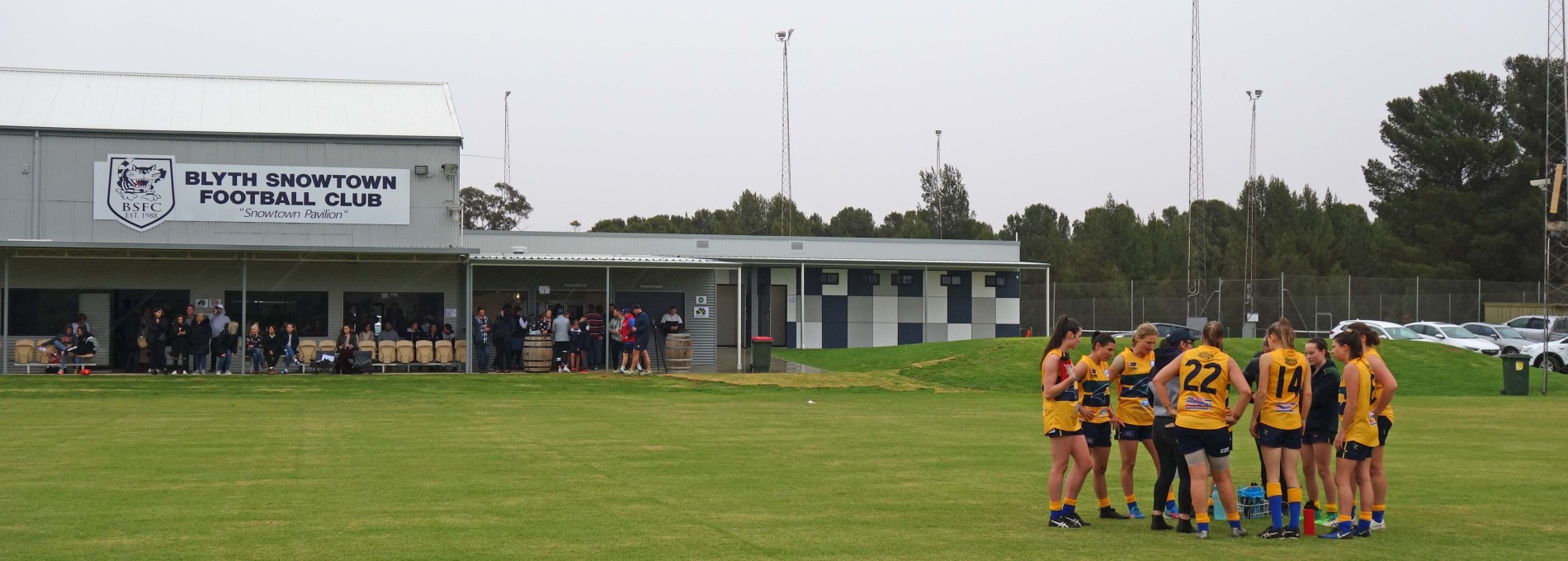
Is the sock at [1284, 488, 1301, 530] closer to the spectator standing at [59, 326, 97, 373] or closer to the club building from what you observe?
the club building

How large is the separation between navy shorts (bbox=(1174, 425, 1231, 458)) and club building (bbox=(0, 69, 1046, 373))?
2179 centimetres

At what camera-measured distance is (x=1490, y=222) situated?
56.4 metres

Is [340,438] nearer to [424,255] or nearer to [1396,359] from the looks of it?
[424,255]

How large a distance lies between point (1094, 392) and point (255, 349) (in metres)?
23.7

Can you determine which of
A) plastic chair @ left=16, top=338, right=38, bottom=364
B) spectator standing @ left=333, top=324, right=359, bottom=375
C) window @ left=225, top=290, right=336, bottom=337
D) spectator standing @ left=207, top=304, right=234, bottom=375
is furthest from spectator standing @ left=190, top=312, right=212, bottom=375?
plastic chair @ left=16, top=338, right=38, bottom=364

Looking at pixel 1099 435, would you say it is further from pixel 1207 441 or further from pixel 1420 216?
pixel 1420 216

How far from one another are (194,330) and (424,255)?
16.4 feet

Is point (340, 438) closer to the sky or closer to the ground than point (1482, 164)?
closer to the ground

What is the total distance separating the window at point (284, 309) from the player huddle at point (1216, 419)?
24.5 metres

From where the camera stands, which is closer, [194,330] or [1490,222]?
[194,330]

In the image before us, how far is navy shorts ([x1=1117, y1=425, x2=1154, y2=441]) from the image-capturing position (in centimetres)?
986

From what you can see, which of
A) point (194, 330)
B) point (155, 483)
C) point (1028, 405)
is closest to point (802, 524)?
point (155, 483)

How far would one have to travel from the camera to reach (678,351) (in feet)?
101

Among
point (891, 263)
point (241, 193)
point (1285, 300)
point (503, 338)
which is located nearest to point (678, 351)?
point (503, 338)
